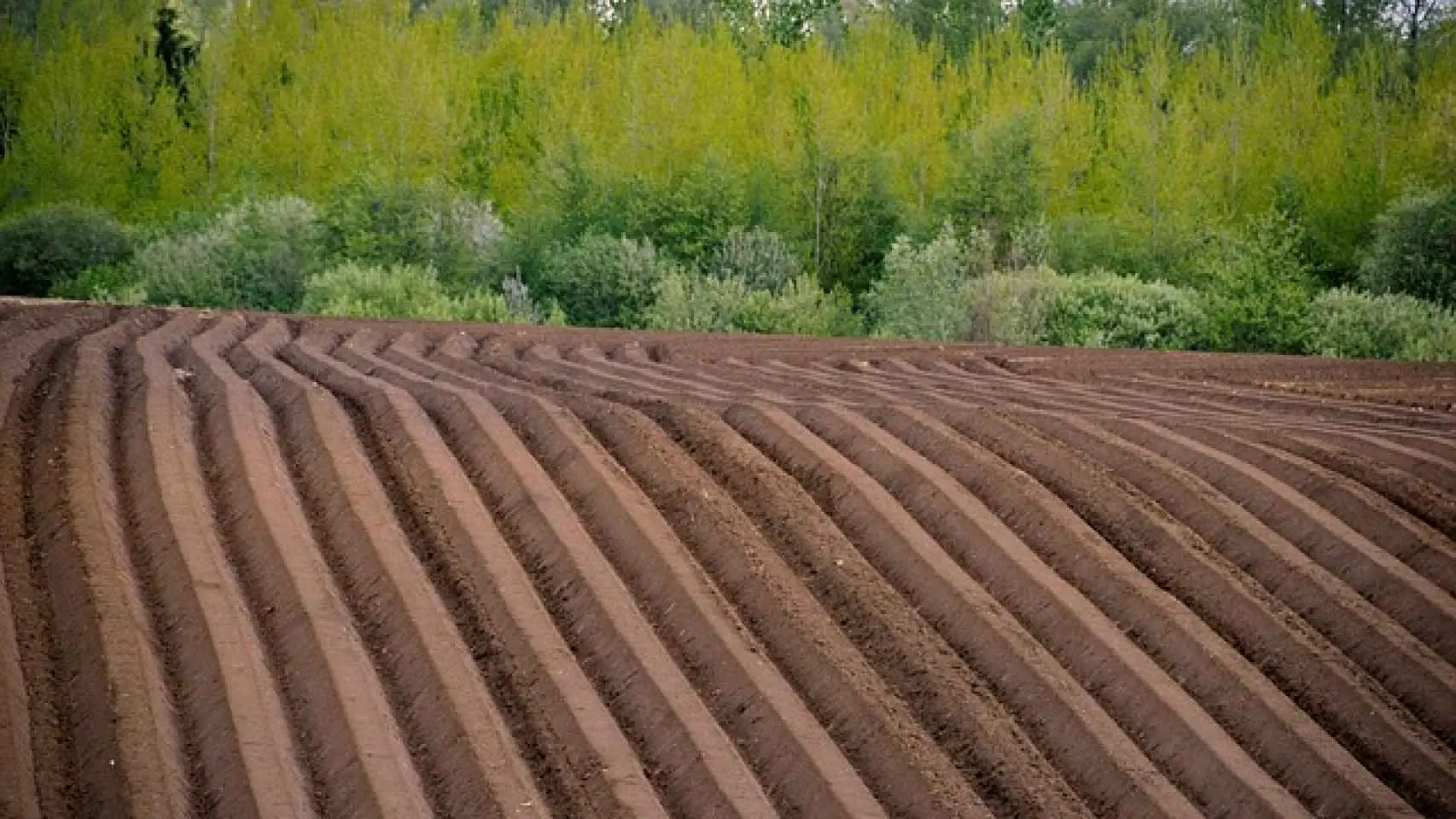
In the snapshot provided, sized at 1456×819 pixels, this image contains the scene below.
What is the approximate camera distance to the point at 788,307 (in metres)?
27.3

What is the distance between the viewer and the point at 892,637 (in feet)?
26.2

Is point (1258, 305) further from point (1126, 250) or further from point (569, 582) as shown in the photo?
point (569, 582)

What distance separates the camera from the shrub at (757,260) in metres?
30.5

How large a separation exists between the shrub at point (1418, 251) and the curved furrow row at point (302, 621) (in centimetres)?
2483

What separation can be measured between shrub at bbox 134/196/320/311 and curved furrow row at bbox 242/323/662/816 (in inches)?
732

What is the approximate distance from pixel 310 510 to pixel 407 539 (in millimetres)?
590

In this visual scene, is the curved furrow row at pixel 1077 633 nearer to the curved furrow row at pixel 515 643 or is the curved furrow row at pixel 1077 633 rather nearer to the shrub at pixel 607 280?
the curved furrow row at pixel 515 643

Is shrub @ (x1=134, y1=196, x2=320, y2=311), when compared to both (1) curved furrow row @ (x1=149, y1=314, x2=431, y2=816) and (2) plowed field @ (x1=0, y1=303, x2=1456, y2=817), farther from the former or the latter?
(1) curved furrow row @ (x1=149, y1=314, x2=431, y2=816)

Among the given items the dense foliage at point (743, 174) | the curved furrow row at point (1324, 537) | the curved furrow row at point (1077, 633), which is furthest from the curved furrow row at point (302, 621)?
the dense foliage at point (743, 174)

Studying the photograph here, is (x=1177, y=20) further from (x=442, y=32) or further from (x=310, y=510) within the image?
(x=310, y=510)

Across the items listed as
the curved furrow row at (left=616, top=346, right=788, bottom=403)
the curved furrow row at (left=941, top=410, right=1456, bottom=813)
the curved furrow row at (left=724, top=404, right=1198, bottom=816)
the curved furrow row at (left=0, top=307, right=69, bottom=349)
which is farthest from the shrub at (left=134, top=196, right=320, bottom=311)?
the curved furrow row at (left=941, top=410, right=1456, bottom=813)

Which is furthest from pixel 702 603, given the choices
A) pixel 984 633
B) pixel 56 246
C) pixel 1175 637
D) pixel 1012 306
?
pixel 56 246

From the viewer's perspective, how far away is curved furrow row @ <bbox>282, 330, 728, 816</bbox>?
269 inches

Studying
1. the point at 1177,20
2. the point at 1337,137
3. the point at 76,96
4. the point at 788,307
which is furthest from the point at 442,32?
the point at 1177,20
